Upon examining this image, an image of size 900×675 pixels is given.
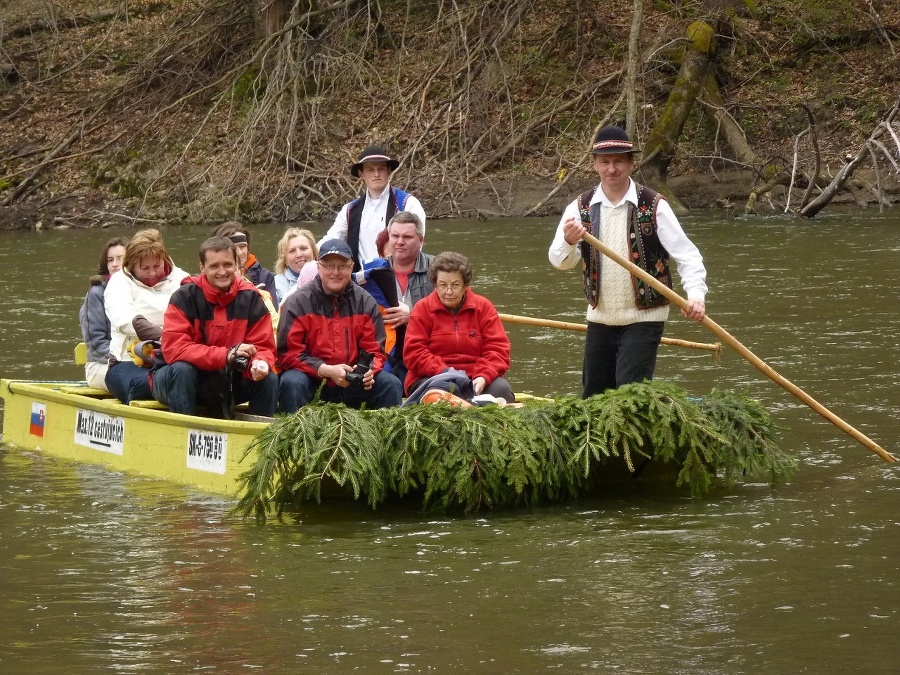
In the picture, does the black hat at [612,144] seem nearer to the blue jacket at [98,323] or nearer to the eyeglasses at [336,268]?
the eyeglasses at [336,268]

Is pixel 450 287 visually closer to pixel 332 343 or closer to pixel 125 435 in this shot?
pixel 332 343

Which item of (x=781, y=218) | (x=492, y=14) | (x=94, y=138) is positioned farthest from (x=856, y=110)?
(x=94, y=138)

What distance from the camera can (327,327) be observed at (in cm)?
740

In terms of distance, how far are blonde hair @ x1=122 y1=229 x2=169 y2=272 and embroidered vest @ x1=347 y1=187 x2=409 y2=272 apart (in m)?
1.14

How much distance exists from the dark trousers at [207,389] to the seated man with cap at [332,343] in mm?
95

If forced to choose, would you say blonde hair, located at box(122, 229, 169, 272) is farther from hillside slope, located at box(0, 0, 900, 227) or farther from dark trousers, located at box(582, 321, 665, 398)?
hillside slope, located at box(0, 0, 900, 227)

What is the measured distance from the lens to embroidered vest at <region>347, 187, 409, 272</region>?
8.53m

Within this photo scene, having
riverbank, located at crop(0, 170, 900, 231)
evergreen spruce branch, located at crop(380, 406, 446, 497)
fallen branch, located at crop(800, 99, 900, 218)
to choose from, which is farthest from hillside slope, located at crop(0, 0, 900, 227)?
evergreen spruce branch, located at crop(380, 406, 446, 497)

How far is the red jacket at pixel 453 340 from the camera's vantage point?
730cm

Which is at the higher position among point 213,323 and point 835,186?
point 835,186

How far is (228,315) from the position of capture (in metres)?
7.34

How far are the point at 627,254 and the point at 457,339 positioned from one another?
990mm

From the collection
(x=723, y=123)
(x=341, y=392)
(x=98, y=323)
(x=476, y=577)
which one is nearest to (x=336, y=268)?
(x=341, y=392)

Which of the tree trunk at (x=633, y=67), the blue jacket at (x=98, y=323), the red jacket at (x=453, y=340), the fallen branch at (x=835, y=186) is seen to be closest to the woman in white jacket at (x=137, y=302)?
the blue jacket at (x=98, y=323)
